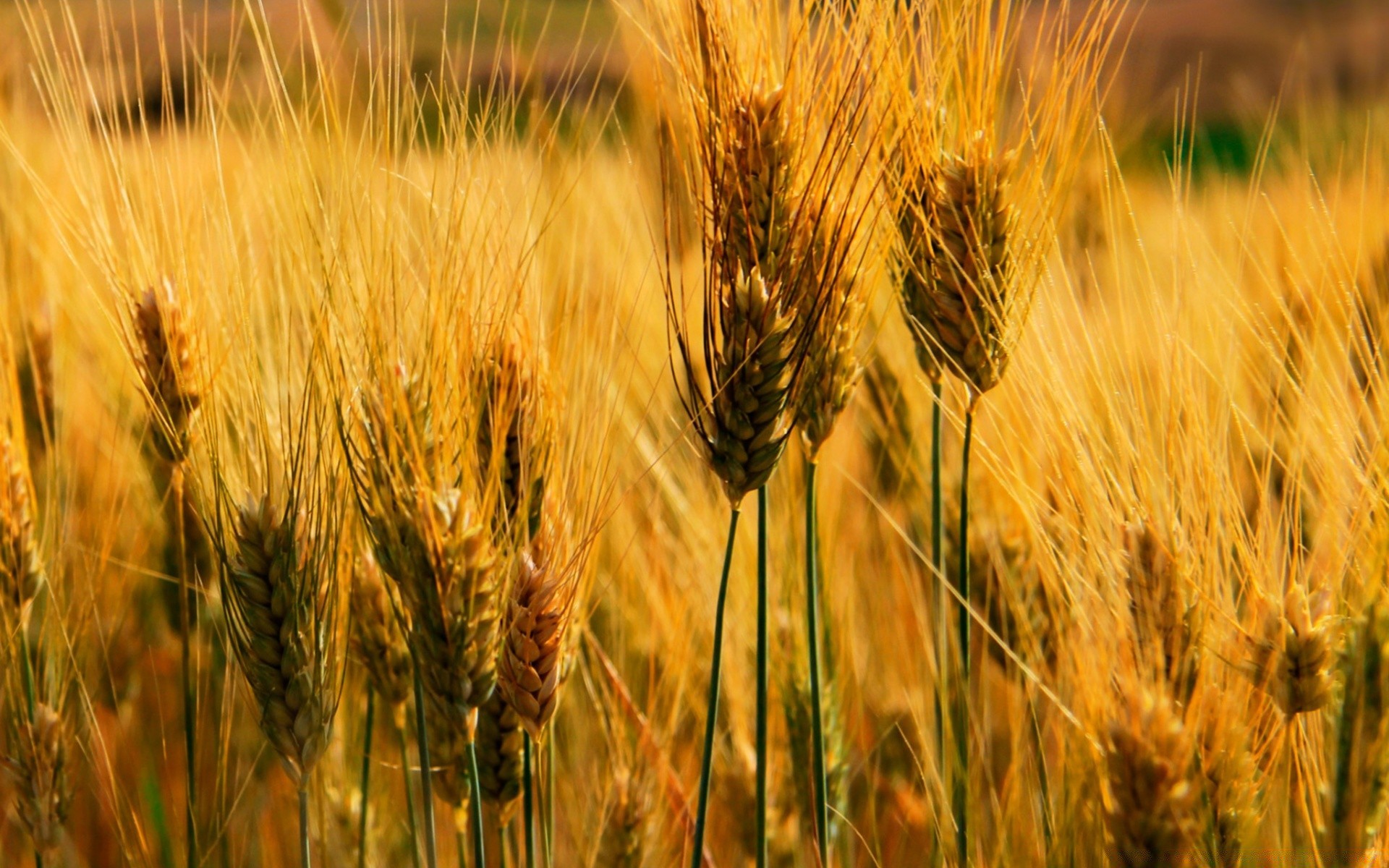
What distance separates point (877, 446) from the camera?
4.20ft

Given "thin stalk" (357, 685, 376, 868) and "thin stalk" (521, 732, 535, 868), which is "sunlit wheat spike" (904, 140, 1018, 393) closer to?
"thin stalk" (521, 732, 535, 868)


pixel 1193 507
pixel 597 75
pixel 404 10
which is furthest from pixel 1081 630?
pixel 404 10

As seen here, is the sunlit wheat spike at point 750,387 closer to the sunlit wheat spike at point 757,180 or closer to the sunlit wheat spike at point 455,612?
the sunlit wheat spike at point 757,180

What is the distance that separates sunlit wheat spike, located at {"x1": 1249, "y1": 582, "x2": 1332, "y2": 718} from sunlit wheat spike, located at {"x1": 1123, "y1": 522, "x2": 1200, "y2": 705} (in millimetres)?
42

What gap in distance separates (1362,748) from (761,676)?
1.17 feet

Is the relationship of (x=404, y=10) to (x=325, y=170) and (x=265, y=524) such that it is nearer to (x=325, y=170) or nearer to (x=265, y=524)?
(x=325, y=170)

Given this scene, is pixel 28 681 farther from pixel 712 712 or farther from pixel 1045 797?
pixel 1045 797

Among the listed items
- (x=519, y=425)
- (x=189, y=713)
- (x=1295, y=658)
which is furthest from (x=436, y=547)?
(x=1295, y=658)

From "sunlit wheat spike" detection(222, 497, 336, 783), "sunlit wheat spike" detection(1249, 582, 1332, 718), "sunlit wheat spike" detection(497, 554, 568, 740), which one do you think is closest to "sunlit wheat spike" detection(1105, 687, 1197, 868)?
"sunlit wheat spike" detection(1249, 582, 1332, 718)

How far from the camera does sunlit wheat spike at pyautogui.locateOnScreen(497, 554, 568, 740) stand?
2.15 feet

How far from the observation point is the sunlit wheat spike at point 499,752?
0.73m

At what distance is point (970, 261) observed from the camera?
756 millimetres

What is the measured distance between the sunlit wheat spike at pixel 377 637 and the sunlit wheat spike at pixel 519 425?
183 mm

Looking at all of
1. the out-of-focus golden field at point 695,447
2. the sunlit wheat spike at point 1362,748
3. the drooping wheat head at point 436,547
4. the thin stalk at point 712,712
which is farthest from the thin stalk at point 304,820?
the sunlit wheat spike at point 1362,748
